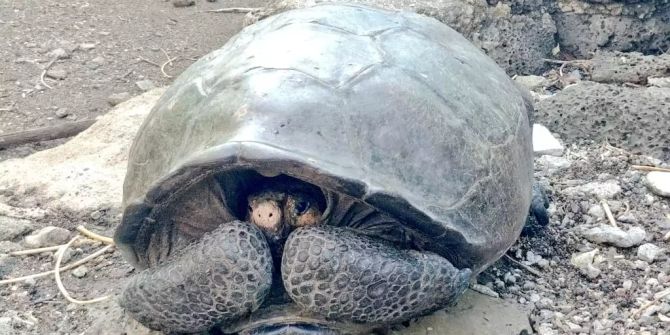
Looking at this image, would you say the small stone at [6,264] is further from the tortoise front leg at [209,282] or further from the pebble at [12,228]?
the tortoise front leg at [209,282]

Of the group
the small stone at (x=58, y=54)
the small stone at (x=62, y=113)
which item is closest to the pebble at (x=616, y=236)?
the small stone at (x=62, y=113)

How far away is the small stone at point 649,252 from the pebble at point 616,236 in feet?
0.13

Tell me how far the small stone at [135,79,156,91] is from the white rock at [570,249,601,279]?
3200 millimetres

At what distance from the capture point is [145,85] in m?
5.37

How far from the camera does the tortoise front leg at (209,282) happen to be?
2.12 meters

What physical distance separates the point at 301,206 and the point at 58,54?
3.94 metres

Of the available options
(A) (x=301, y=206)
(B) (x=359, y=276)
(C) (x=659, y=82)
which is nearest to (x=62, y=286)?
(A) (x=301, y=206)

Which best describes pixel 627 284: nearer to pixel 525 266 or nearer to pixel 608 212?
pixel 525 266

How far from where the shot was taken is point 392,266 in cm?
215

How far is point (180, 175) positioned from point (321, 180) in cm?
36

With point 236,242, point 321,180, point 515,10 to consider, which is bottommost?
point 515,10

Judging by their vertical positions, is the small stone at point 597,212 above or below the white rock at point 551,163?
above

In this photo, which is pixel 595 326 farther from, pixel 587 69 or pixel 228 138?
pixel 587 69

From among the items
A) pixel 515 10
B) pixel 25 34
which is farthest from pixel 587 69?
pixel 25 34
